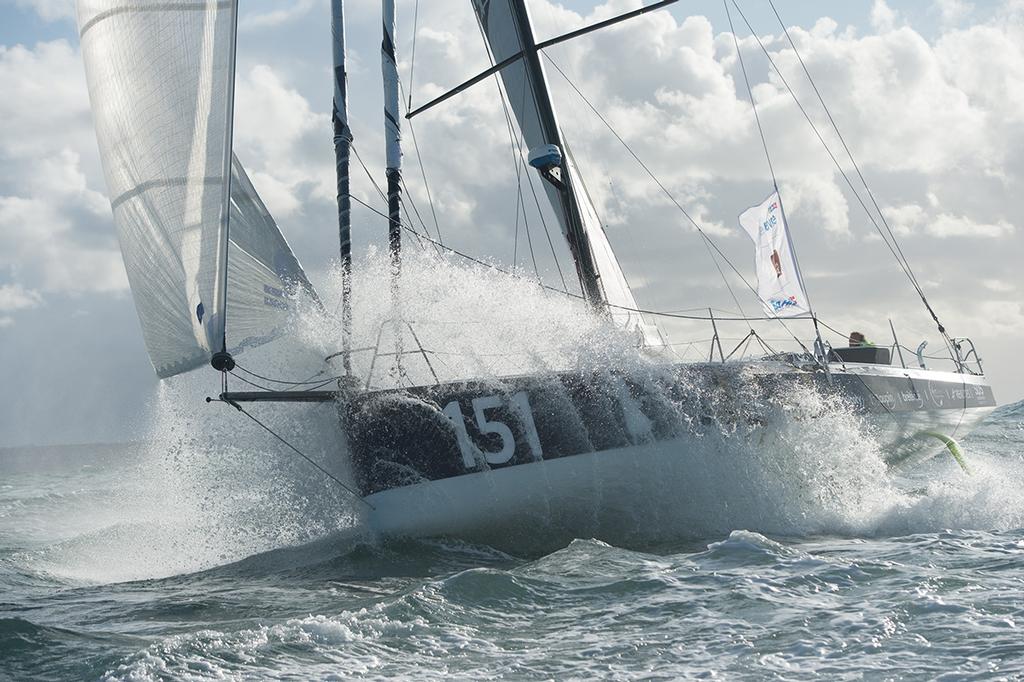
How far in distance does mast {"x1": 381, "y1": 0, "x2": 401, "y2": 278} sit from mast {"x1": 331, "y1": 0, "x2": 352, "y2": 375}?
0.39 meters

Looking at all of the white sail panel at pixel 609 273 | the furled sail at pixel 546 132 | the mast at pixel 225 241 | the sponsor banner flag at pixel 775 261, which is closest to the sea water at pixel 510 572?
the mast at pixel 225 241

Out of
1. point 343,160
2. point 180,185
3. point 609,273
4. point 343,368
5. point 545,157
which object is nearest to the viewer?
point 180,185

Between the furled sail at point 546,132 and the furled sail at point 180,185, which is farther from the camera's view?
the furled sail at point 546,132

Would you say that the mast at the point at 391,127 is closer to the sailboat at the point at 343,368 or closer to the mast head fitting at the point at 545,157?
the sailboat at the point at 343,368

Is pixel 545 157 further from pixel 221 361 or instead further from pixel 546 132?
pixel 221 361

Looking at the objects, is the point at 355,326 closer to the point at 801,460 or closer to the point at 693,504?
the point at 693,504

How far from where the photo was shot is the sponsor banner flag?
13148 millimetres

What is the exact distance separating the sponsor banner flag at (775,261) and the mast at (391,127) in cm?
628

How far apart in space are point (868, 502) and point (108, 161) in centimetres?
676

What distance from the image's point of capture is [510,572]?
220 inches

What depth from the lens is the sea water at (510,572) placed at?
13.3ft

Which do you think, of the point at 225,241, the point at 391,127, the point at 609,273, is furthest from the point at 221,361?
the point at 609,273

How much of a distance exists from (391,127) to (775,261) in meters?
6.79

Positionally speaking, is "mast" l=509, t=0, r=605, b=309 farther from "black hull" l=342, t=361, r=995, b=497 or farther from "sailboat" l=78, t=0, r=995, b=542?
"black hull" l=342, t=361, r=995, b=497
